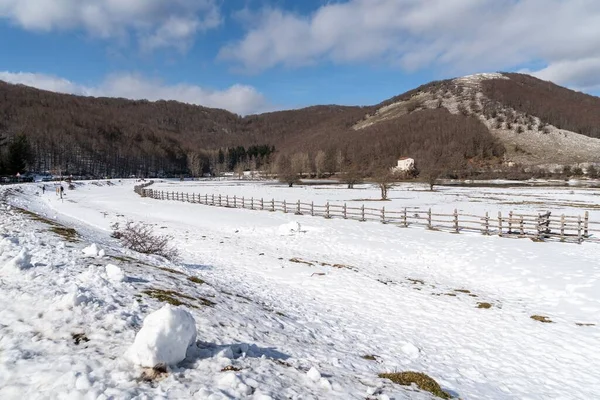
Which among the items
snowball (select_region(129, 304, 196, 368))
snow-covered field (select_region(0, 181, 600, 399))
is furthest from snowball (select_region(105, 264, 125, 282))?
snowball (select_region(129, 304, 196, 368))

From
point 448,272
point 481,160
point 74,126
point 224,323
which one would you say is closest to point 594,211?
point 448,272

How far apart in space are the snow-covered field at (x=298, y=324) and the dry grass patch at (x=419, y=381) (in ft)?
0.72

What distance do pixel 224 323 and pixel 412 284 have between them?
320 inches

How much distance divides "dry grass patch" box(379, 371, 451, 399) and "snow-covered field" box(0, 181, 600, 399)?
220 millimetres

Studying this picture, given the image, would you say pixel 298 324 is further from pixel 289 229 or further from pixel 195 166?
pixel 195 166

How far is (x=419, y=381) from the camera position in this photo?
525 centimetres

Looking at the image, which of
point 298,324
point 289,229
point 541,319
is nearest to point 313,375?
point 298,324

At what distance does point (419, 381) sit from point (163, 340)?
138 inches

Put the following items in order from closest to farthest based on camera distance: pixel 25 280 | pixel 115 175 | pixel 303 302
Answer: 1. pixel 25 280
2. pixel 303 302
3. pixel 115 175

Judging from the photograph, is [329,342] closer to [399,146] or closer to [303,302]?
[303,302]

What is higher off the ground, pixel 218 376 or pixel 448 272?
pixel 218 376

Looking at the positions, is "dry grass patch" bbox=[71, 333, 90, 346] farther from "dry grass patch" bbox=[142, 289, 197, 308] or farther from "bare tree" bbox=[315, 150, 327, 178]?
"bare tree" bbox=[315, 150, 327, 178]

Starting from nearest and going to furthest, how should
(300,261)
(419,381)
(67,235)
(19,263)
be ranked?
(419,381) → (19,263) → (67,235) → (300,261)

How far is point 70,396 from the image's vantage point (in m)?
3.29
